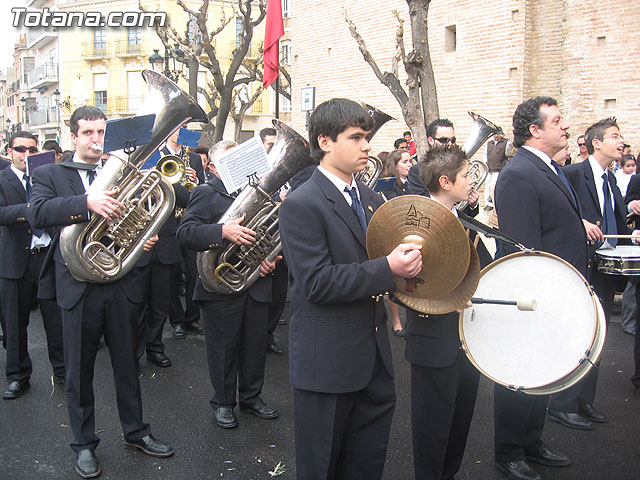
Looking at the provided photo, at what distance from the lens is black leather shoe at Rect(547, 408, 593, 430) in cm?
439

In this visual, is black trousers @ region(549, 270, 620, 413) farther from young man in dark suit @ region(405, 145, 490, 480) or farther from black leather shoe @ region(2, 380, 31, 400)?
black leather shoe @ region(2, 380, 31, 400)

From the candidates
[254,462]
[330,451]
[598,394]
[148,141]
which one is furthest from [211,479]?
[598,394]

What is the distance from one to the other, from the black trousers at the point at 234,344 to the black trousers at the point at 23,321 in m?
1.60

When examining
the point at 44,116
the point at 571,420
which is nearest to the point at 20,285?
the point at 571,420

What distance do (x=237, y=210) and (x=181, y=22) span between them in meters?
40.4

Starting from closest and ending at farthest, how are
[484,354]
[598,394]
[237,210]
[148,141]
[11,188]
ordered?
[484,354] → [148,141] → [237,210] → [598,394] → [11,188]

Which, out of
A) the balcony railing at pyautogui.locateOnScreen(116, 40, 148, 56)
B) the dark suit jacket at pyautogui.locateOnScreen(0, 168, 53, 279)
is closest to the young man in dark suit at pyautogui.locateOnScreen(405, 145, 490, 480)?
the dark suit jacket at pyautogui.locateOnScreen(0, 168, 53, 279)

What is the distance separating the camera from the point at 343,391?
256 cm

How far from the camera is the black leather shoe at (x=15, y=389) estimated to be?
5020 mm

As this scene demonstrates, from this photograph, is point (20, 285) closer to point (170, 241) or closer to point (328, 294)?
point (170, 241)

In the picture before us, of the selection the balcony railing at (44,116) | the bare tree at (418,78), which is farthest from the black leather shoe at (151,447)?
the balcony railing at (44,116)

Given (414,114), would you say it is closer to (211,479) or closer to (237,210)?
(237,210)

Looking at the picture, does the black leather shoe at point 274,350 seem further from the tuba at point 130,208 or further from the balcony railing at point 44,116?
the balcony railing at point 44,116

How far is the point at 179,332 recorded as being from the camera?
6895 millimetres
